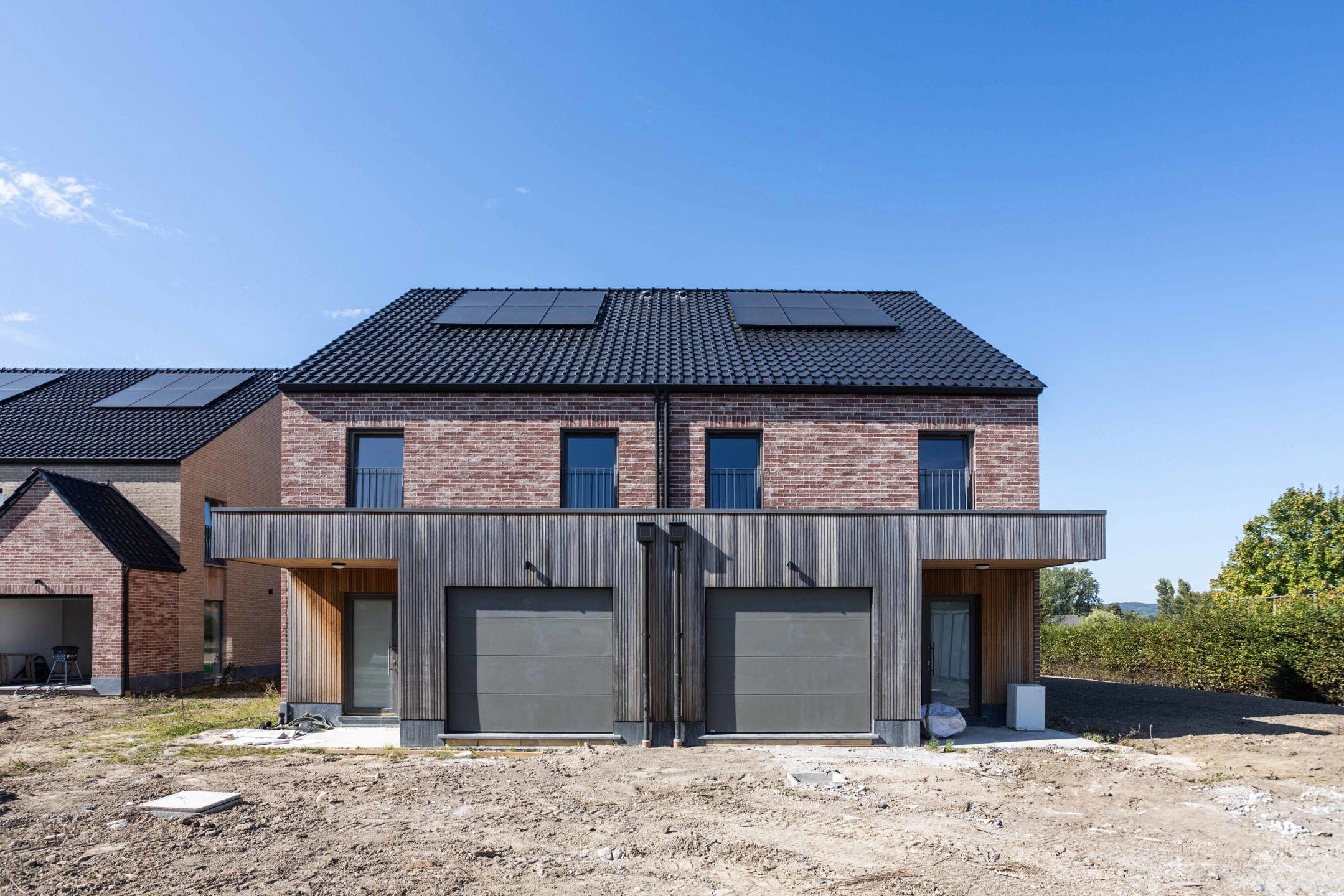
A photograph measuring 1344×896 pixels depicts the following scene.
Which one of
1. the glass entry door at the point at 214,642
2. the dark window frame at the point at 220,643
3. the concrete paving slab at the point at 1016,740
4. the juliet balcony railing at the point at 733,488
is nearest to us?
the concrete paving slab at the point at 1016,740

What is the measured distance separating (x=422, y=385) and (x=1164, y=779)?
11313mm

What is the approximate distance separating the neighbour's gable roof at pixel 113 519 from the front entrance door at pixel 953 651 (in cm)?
1560

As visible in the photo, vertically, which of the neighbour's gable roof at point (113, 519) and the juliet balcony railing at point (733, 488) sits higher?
the juliet balcony railing at point (733, 488)

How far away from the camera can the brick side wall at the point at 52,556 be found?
1720cm

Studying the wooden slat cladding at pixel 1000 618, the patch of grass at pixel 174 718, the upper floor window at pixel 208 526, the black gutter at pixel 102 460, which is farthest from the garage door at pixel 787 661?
the upper floor window at pixel 208 526

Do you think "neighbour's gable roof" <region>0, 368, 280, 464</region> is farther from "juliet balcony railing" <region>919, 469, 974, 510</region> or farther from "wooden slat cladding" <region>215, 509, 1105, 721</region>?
"juliet balcony railing" <region>919, 469, 974, 510</region>

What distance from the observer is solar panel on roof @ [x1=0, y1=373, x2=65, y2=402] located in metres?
22.2

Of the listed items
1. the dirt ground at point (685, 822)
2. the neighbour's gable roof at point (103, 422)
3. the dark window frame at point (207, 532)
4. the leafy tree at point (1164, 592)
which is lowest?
the leafy tree at point (1164, 592)

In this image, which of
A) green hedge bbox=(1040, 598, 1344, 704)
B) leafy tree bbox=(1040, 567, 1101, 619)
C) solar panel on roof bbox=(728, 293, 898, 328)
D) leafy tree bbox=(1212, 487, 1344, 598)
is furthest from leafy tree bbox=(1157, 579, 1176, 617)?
solar panel on roof bbox=(728, 293, 898, 328)

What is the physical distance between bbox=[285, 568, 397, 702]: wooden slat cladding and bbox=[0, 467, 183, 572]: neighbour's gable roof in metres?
6.68

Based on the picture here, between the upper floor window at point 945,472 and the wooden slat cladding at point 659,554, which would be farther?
the upper floor window at point 945,472

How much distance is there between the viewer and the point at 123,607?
17.1 metres

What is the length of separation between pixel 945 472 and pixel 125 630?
1629 centimetres

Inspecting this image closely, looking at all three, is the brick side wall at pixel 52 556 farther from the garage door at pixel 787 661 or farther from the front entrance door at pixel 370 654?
the garage door at pixel 787 661
